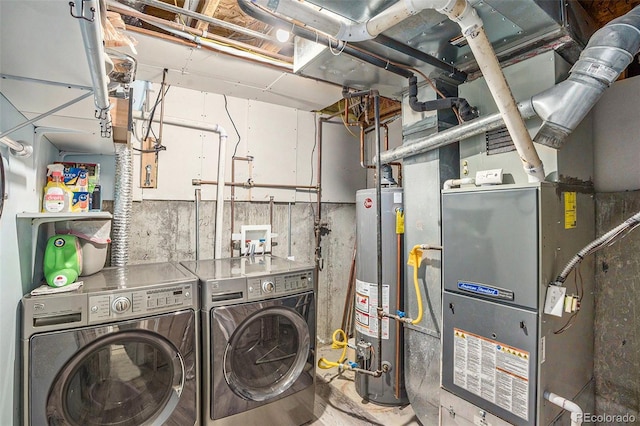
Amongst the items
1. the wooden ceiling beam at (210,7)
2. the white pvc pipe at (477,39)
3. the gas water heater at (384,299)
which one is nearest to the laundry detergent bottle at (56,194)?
the wooden ceiling beam at (210,7)

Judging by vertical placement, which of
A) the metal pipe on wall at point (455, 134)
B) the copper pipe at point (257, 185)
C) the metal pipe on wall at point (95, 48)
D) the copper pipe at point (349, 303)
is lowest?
the copper pipe at point (349, 303)

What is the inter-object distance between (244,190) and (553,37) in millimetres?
2454

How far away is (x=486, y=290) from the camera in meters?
1.62

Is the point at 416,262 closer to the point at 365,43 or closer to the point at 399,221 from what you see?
the point at 399,221

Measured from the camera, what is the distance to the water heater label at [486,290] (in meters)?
1.55

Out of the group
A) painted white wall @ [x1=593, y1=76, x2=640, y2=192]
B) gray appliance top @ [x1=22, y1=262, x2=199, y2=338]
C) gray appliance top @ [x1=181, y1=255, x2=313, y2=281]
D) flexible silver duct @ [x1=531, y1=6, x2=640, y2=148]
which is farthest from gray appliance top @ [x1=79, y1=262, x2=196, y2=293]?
painted white wall @ [x1=593, y1=76, x2=640, y2=192]

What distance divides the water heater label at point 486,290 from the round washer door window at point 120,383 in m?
1.62

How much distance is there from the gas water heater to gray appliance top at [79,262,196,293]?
1.28 meters

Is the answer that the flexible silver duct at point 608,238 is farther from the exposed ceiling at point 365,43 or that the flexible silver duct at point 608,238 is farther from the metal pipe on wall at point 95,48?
the metal pipe on wall at point 95,48

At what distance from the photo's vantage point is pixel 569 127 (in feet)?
4.86

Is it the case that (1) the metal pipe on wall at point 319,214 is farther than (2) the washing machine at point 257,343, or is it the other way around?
(1) the metal pipe on wall at point 319,214

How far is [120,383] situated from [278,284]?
99 centimetres

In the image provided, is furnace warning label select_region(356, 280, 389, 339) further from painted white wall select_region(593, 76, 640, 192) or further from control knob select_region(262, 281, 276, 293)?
painted white wall select_region(593, 76, 640, 192)

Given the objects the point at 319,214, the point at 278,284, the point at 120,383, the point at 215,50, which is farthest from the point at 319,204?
the point at 120,383
